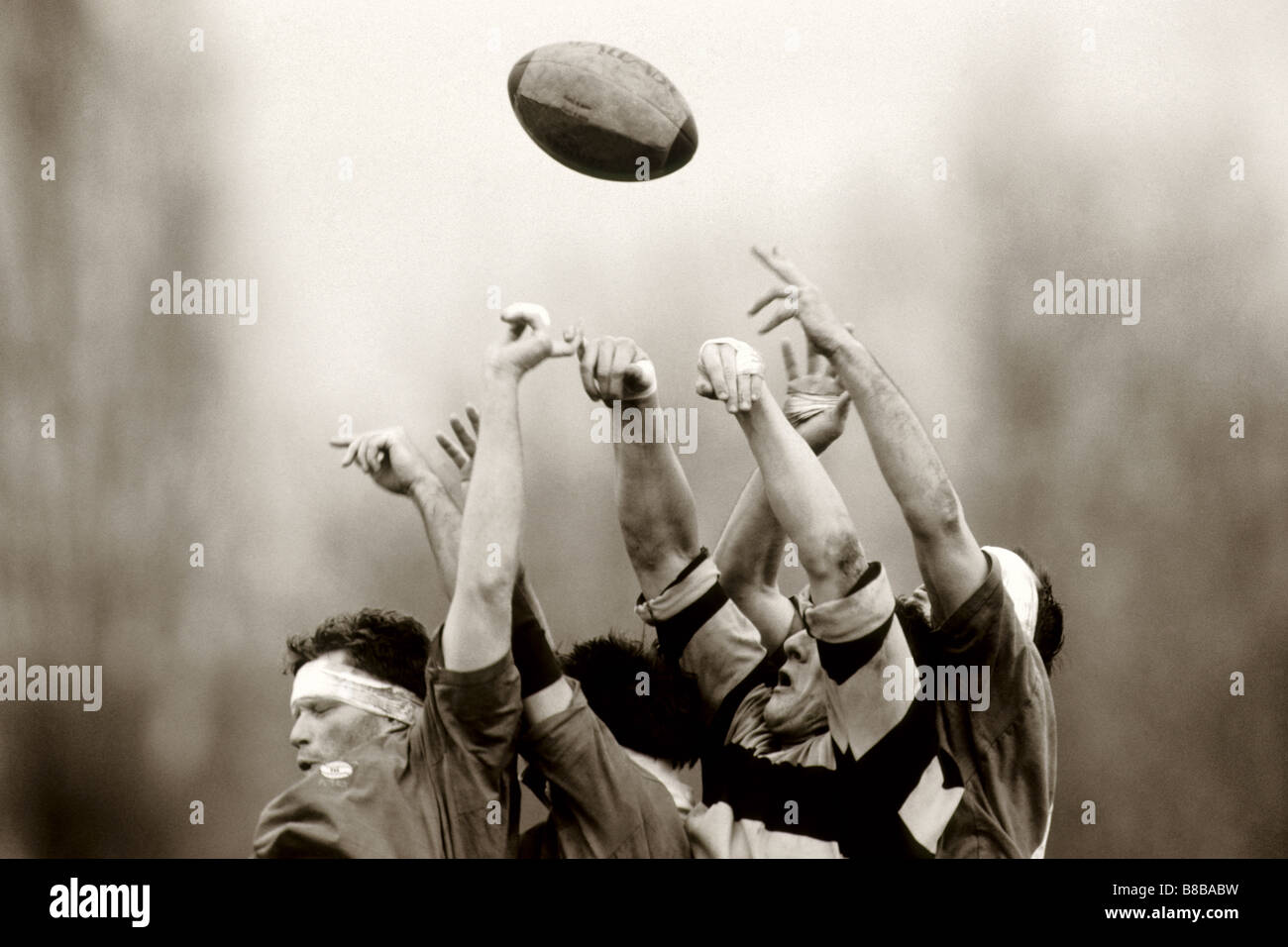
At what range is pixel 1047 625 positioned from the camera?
335cm

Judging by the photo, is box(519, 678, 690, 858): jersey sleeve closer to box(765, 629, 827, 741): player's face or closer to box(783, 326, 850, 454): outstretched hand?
box(765, 629, 827, 741): player's face

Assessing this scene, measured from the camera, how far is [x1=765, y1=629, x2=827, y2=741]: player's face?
3098mm

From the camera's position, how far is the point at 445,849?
9.78 feet

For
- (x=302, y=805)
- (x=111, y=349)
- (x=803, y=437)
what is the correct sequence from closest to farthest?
(x=302, y=805), (x=803, y=437), (x=111, y=349)

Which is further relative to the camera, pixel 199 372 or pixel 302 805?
pixel 199 372

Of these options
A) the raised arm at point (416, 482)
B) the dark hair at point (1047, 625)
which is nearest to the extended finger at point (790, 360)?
the dark hair at point (1047, 625)

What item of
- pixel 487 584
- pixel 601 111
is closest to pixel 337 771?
pixel 487 584

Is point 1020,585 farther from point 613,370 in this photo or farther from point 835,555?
point 613,370

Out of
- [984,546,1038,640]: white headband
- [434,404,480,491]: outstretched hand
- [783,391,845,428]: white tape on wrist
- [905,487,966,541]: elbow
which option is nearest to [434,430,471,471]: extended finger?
[434,404,480,491]: outstretched hand

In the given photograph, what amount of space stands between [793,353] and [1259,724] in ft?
4.21

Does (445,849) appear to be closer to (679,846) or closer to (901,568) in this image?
(679,846)

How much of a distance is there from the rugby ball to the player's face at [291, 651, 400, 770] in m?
1.16
